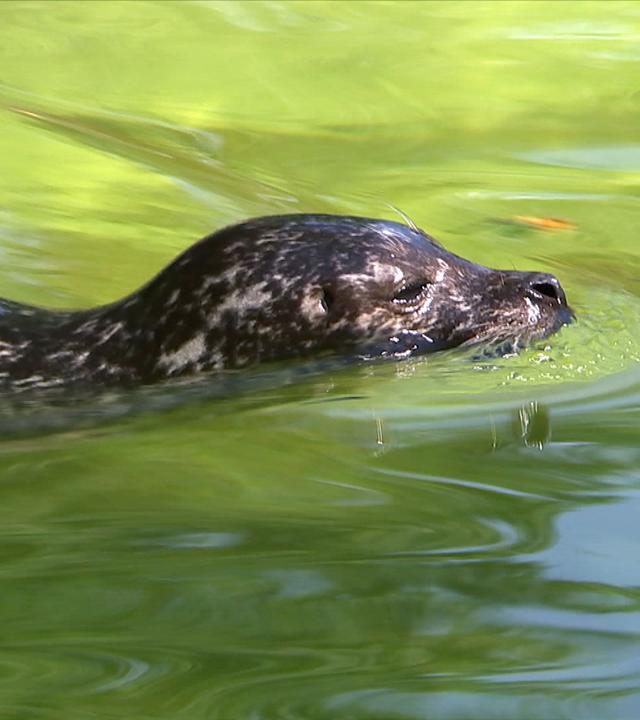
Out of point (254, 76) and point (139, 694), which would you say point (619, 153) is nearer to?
point (254, 76)

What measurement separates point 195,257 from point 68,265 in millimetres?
1792

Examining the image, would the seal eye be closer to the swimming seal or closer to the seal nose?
the swimming seal

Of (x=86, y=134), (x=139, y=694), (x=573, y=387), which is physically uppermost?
(x=86, y=134)

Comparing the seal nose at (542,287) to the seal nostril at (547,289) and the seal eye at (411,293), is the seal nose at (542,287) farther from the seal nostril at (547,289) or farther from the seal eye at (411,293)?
the seal eye at (411,293)

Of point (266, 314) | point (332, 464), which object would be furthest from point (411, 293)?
point (332, 464)

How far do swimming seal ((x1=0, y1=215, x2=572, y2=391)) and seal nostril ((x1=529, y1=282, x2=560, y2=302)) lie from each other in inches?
9.5

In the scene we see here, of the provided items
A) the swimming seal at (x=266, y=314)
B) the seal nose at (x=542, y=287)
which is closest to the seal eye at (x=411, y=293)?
the swimming seal at (x=266, y=314)

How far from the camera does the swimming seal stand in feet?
18.1

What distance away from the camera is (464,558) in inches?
148

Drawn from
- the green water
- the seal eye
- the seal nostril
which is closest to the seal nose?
the seal nostril

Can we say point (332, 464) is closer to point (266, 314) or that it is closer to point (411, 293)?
point (266, 314)

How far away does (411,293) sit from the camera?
5750mm

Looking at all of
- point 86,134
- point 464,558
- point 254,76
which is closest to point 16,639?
point 464,558

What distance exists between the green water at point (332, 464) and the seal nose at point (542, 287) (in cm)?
15
